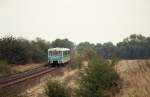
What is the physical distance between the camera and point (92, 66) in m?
16.6

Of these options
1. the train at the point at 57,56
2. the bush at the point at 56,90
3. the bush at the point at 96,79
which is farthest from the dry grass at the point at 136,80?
the train at the point at 57,56

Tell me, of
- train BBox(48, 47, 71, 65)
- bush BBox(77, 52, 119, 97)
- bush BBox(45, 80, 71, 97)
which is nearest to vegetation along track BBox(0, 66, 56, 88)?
bush BBox(45, 80, 71, 97)

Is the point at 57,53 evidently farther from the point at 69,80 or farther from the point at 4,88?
the point at 4,88

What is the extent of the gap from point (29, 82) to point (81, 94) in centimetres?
848

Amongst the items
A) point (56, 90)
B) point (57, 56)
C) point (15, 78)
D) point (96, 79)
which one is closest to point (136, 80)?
point (96, 79)

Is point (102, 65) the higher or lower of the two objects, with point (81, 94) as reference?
higher

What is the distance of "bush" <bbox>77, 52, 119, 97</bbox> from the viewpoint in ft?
50.4

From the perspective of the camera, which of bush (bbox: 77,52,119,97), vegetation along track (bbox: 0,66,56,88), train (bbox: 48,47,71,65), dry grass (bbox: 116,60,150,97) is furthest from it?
train (bbox: 48,47,71,65)

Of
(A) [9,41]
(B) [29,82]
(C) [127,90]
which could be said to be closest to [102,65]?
(C) [127,90]

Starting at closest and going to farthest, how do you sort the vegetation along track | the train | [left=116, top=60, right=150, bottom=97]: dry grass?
[left=116, top=60, right=150, bottom=97]: dry grass < the vegetation along track < the train

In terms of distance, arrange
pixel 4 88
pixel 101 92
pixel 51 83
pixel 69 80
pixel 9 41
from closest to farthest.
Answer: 1. pixel 101 92
2. pixel 51 83
3. pixel 4 88
4. pixel 69 80
5. pixel 9 41

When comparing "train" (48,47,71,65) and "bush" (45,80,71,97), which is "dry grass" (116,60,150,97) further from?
"train" (48,47,71,65)

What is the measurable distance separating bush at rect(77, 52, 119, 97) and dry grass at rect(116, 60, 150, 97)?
839 millimetres

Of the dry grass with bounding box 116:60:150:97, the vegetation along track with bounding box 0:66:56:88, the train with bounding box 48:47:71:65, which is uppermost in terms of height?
the train with bounding box 48:47:71:65
